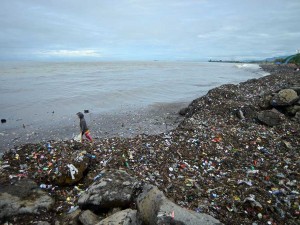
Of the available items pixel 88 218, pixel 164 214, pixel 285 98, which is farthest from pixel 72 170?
pixel 285 98

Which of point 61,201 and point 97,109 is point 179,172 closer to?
point 61,201

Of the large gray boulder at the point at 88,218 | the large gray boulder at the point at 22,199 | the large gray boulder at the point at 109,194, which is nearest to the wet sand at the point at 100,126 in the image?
the large gray boulder at the point at 22,199

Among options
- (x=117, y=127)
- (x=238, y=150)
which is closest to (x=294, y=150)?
(x=238, y=150)

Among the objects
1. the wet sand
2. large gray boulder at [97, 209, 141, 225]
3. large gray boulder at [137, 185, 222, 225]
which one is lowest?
the wet sand

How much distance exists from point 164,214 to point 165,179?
2592 mm

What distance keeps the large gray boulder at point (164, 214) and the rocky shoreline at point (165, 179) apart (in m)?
0.02

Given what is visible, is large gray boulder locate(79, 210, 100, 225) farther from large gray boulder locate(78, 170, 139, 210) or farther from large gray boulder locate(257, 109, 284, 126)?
large gray boulder locate(257, 109, 284, 126)

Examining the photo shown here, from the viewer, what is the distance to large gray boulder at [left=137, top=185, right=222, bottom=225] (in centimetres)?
386

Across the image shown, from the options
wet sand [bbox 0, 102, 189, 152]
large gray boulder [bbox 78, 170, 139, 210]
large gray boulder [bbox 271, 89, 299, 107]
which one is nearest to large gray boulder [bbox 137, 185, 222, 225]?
large gray boulder [bbox 78, 170, 139, 210]

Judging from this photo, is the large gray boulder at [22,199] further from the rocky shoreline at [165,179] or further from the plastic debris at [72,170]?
the plastic debris at [72,170]

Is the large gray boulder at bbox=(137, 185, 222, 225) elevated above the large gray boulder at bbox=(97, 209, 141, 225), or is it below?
above

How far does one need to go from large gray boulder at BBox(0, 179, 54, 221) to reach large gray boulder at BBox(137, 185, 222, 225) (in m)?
2.57

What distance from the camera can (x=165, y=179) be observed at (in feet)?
21.3

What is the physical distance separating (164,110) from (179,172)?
11720mm
